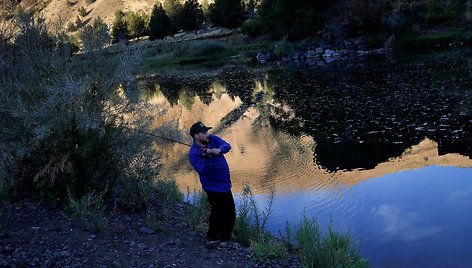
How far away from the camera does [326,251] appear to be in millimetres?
6727

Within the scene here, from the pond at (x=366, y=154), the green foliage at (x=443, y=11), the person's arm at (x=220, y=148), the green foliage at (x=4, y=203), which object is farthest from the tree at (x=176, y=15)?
the person's arm at (x=220, y=148)

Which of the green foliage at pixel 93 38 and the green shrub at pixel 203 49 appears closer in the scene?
the green foliage at pixel 93 38

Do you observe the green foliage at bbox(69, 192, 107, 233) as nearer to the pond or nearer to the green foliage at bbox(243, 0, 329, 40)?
the pond

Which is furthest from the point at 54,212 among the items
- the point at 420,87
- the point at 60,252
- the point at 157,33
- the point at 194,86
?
the point at 157,33

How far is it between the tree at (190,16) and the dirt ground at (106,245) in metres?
90.2

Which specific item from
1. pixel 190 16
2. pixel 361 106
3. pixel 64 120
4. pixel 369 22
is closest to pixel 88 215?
pixel 64 120

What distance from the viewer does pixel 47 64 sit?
8.45m

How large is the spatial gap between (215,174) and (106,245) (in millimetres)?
1884

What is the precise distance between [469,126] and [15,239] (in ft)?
44.2

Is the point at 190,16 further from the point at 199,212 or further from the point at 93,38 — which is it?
the point at 199,212

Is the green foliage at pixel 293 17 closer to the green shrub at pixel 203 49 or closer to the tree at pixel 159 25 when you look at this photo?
the green shrub at pixel 203 49

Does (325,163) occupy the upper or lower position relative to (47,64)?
lower

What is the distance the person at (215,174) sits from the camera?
7250mm

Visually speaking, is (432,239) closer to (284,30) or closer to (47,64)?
(47,64)
